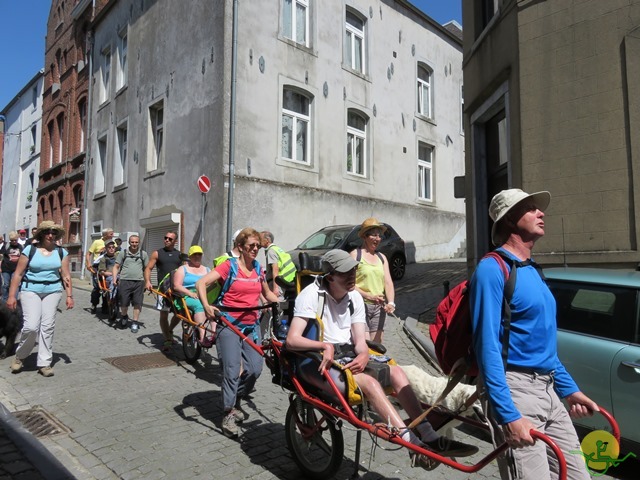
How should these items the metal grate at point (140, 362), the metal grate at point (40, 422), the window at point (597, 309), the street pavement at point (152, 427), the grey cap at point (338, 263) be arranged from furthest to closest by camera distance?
the metal grate at point (140, 362)
the metal grate at point (40, 422)
the window at point (597, 309)
the street pavement at point (152, 427)
the grey cap at point (338, 263)

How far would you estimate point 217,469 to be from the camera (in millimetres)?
3740

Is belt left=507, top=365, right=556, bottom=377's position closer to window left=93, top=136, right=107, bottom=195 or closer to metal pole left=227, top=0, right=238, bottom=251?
metal pole left=227, top=0, right=238, bottom=251

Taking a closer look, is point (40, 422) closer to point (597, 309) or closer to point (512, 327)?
point (512, 327)

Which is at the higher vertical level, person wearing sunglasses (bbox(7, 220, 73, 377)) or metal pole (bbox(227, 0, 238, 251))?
metal pole (bbox(227, 0, 238, 251))

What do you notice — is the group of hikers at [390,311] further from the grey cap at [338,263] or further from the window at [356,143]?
the window at [356,143]

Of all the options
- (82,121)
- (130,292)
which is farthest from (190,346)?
(82,121)

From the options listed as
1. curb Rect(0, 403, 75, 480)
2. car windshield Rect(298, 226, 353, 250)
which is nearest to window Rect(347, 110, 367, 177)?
car windshield Rect(298, 226, 353, 250)

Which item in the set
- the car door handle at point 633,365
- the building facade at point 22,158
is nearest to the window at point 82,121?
the building facade at point 22,158

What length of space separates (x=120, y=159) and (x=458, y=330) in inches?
749

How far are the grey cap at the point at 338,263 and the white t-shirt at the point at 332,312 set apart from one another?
19 centimetres

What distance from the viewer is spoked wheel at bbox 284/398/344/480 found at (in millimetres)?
3459

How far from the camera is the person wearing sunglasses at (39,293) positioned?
241 inches

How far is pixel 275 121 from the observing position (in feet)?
47.8

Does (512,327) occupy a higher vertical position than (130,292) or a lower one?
higher
